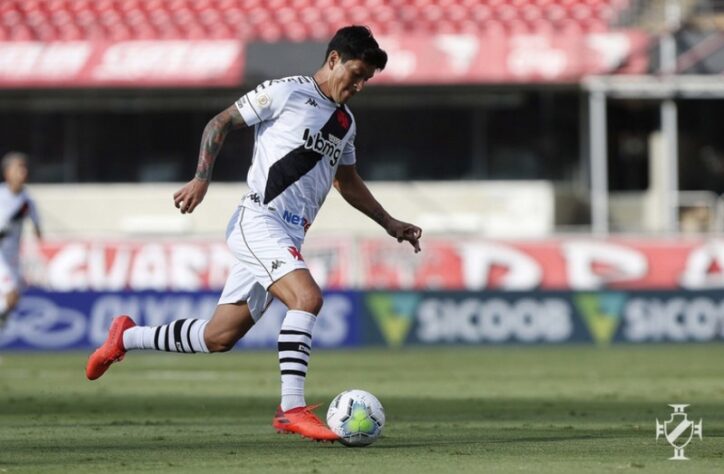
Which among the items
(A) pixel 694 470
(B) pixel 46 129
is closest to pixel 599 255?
(B) pixel 46 129

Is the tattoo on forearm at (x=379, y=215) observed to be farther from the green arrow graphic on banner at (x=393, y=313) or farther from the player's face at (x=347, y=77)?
the green arrow graphic on banner at (x=393, y=313)

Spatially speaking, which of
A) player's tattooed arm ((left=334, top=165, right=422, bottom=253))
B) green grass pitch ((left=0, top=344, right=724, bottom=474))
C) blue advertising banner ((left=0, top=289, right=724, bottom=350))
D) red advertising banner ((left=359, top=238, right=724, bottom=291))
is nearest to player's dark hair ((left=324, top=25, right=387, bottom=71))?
player's tattooed arm ((left=334, top=165, right=422, bottom=253))

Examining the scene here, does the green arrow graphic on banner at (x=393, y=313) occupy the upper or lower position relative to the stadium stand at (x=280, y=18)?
lower

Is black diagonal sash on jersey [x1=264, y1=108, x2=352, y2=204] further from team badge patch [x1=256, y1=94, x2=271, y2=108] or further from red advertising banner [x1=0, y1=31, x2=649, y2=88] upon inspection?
red advertising banner [x1=0, y1=31, x2=649, y2=88]

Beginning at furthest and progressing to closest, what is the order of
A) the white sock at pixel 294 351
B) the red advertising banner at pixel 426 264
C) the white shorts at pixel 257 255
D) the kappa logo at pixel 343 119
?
the red advertising banner at pixel 426 264, the kappa logo at pixel 343 119, the white shorts at pixel 257 255, the white sock at pixel 294 351

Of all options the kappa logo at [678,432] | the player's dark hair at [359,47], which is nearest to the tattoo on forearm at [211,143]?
the player's dark hair at [359,47]

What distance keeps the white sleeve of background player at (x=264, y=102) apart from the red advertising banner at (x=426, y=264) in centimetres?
1389

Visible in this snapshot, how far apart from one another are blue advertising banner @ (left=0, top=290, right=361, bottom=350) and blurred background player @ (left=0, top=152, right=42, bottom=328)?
2294mm

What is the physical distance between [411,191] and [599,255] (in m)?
4.93

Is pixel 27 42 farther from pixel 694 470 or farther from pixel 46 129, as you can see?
pixel 694 470

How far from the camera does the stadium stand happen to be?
26750mm

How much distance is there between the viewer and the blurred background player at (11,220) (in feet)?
61.4

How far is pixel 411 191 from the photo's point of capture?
2717 cm

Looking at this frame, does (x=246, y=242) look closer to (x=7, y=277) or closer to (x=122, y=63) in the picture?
(x=7, y=277)
